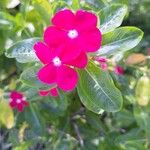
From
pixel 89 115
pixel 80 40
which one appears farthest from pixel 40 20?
pixel 89 115

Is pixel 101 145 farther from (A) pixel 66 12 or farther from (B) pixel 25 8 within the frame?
(A) pixel 66 12

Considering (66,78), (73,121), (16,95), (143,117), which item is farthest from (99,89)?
(73,121)

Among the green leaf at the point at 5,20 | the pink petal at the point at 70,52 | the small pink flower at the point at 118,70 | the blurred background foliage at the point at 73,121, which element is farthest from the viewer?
the blurred background foliage at the point at 73,121

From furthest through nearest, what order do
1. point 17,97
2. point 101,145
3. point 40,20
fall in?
point 101,145 → point 17,97 → point 40,20

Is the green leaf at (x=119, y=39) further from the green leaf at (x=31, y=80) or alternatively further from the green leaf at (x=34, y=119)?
the green leaf at (x=34, y=119)

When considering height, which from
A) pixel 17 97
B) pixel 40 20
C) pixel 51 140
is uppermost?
pixel 40 20

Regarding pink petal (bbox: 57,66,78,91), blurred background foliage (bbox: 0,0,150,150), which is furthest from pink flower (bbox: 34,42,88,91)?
blurred background foliage (bbox: 0,0,150,150)

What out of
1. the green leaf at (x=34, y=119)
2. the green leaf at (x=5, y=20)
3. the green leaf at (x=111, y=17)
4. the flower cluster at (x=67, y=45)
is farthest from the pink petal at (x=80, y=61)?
the green leaf at (x=34, y=119)
